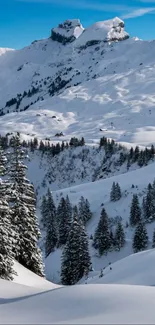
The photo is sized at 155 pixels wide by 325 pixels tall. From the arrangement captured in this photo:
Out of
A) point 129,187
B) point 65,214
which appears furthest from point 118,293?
point 129,187

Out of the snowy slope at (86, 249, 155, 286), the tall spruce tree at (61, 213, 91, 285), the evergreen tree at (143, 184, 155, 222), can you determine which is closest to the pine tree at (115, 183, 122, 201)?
the evergreen tree at (143, 184, 155, 222)

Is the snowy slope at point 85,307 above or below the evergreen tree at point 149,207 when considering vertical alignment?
above

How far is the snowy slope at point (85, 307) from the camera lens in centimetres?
916

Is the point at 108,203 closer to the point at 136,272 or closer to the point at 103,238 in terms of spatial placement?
the point at 103,238

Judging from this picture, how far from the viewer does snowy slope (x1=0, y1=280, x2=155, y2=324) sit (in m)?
9.16

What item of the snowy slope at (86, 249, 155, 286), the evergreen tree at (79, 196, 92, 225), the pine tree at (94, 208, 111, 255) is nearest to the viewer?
the snowy slope at (86, 249, 155, 286)

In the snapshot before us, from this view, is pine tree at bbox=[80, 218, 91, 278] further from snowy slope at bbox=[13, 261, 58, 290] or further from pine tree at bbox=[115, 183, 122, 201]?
pine tree at bbox=[115, 183, 122, 201]

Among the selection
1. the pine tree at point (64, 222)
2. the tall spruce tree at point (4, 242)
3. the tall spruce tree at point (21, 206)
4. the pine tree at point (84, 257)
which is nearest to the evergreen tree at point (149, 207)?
the pine tree at point (64, 222)

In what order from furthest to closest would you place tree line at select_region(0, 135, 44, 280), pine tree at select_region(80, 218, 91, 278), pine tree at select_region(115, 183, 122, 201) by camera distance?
pine tree at select_region(115, 183, 122, 201)
pine tree at select_region(80, 218, 91, 278)
tree line at select_region(0, 135, 44, 280)

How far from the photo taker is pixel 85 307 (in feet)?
33.1

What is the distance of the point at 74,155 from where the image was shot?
167625mm

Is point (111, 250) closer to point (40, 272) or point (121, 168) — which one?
point (40, 272)

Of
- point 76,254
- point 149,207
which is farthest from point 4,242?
point 149,207

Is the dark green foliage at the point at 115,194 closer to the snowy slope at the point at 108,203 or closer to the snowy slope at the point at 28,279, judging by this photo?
the snowy slope at the point at 108,203
